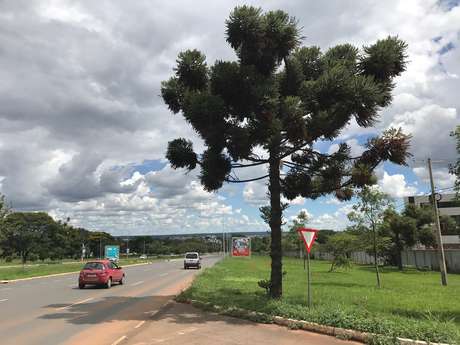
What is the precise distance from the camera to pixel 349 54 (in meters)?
15.7

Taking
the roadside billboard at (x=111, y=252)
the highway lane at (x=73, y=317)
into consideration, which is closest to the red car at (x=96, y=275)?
the highway lane at (x=73, y=317)

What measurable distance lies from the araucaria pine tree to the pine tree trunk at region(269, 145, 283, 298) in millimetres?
31

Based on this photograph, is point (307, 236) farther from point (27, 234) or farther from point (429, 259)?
point (27, 234)

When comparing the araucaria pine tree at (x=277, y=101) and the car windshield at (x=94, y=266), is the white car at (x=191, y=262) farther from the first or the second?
the araucaria pine tree at (x=277, y=101)

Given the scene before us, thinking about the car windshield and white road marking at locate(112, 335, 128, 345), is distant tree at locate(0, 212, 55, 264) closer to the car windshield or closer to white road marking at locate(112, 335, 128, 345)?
the car windshield

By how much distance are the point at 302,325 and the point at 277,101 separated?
21.1 ft

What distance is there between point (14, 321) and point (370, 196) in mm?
19121

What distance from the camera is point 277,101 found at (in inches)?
559

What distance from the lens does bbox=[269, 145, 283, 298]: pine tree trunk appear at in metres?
14.9

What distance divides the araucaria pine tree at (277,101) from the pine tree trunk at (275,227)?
3 centimetres

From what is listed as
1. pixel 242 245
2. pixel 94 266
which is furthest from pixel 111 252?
pixel 94 266

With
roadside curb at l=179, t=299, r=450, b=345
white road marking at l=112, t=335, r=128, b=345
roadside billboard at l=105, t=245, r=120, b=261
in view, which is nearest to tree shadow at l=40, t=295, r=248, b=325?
roadside curb at l=179, t=299, r=450, b=345

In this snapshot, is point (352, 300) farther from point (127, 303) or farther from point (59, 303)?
point (59, 303)

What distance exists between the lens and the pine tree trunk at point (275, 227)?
587 inches
